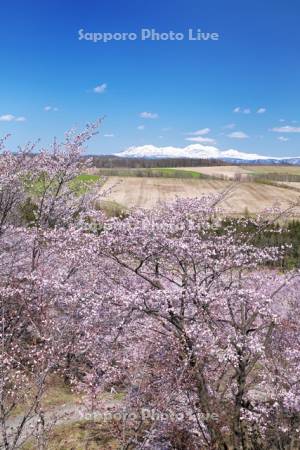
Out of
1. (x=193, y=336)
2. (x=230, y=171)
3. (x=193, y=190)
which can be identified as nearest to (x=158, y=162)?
(x=230, y=171)

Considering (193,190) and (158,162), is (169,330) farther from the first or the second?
(158,162)

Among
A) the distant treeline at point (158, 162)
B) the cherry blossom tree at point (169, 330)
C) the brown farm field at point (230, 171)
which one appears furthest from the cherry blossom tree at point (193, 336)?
the distant treeline at point (158, 162)

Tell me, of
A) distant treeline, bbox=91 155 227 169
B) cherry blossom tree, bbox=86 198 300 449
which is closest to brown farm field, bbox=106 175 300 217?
distant treeline, bbox=91 155 227 169

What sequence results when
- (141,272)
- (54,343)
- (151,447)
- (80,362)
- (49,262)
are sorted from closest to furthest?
(54,343)
(151,447)
(141,272)
(80,362)
(49,262)

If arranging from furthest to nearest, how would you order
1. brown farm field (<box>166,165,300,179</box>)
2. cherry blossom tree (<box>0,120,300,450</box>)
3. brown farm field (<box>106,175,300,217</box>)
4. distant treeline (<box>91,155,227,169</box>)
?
distant treeline (<box>91,155,227,169</box>), brown farm field (<box>166,165,300,179</box>), brown farm field (<box>106,175,300,217</box>), cherry blossom tree (<box>0,120,300,450</box>)

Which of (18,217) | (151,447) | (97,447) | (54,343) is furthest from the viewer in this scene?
(18,217)

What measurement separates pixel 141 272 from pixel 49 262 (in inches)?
189

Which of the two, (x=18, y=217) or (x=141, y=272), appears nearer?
(x=141, y=272)

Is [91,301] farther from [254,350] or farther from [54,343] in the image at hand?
[254,350]

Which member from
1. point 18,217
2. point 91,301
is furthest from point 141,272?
point 18,217

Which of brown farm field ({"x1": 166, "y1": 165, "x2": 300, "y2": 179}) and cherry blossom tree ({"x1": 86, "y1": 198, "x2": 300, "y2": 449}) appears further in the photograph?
brown farm field ({"x1": 166, "y1": 165, "x2": 300, "y2": 179})

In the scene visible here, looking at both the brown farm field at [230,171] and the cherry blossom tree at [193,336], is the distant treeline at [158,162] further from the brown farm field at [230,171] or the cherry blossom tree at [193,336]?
the cherry blossom tree at [193,336]

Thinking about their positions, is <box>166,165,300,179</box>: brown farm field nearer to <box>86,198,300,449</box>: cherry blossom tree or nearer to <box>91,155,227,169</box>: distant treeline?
<box>91,155,227,169</box>: distant treeline

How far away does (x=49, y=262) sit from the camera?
14227mm
